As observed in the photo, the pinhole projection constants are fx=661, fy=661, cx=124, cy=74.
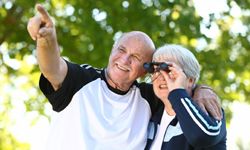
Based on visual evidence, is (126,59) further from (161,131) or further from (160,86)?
(161,131)

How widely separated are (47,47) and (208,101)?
88 centimetres

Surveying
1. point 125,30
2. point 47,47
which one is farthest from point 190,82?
point 125,30

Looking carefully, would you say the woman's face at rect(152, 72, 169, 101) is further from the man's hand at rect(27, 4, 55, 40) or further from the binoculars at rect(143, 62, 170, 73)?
the man's hand at rect(27, 4, 55, 40)

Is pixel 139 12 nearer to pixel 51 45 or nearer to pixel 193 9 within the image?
pixel 193 9

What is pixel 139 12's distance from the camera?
7.21m

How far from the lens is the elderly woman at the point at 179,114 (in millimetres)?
3172

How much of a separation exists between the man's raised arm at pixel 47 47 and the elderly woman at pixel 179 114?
1.66ft

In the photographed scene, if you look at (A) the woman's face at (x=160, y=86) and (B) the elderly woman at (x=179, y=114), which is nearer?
(B) the elderly woman at (x=179, y=114)

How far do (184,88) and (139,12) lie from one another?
395cm

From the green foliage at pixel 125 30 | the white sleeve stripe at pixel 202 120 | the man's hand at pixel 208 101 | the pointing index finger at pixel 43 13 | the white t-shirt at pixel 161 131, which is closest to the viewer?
the pointing index finger at pixel 43 13

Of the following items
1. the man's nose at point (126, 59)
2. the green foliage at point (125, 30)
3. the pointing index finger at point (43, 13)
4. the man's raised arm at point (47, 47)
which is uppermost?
the pointing index finger at point (43, 13)

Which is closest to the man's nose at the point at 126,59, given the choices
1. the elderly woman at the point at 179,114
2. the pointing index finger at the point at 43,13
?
the elderly woman at the point at 179,114

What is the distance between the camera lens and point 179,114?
10.6 ft

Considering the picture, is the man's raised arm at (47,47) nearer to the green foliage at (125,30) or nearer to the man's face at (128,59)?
the man's face at (128,59)
